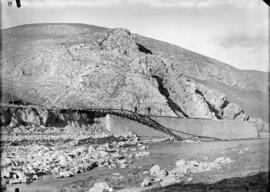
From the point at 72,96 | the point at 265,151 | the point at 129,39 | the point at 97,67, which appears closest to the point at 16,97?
the point at 72,96

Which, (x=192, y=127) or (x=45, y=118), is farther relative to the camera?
(x=192, y=127)

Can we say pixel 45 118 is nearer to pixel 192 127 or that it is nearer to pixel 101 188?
pixel 192 127

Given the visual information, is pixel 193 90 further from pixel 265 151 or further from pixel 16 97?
pixel 265 151

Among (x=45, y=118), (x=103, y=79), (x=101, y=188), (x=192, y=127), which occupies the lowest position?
(x=192, y=127)

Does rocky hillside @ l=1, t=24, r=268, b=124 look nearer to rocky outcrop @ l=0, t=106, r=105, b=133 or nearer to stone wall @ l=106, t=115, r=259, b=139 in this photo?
stone wall @ l=106, t=115, r=259, b=139

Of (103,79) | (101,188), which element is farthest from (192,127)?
(101,188)

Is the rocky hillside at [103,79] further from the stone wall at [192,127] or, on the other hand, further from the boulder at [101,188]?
the boulder at [101,188]

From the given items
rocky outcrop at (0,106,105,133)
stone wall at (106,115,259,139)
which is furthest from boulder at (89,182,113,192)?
stone wall at (106,115,259,139)

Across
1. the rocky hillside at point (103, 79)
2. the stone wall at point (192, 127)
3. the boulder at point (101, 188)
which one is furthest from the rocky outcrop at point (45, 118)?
the boulder at point (101, 188)
